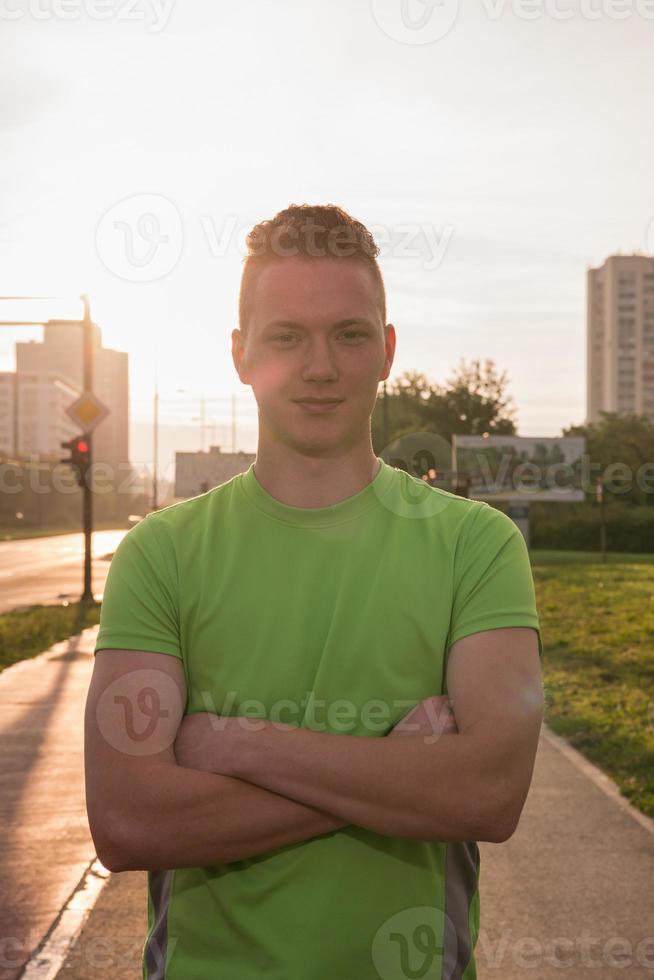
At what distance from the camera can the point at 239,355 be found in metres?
2.61

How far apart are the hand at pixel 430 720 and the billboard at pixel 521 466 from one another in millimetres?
45824

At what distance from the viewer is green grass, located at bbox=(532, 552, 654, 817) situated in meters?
8.26

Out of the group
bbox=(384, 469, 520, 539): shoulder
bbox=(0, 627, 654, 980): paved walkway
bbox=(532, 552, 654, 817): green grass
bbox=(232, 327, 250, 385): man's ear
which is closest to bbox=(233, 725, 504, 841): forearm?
bbox=(384, 469, 520, 539): shoulder

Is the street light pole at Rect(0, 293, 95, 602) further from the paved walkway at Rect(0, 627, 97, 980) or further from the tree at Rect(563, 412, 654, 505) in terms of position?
the tree at Rect(563, 412, 654, 505)

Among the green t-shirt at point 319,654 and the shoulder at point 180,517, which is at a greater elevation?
the shoulder at point 180,517

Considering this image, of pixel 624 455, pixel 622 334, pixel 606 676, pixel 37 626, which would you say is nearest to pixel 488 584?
pixel 606 676

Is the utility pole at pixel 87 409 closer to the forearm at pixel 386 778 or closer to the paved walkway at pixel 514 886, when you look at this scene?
the paved walkway at pixel 514 886

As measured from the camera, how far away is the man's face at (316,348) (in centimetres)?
243

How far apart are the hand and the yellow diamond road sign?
17.1 m

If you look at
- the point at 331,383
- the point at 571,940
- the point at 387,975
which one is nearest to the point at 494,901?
the point at 571,940

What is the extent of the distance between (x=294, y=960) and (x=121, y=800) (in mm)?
448

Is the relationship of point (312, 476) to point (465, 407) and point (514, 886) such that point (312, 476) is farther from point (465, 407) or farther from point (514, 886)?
point (465, 407)

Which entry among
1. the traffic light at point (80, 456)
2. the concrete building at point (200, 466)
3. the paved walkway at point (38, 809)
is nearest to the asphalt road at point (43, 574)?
the traffic light at point (80, 456)

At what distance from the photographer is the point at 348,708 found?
2312 mm
